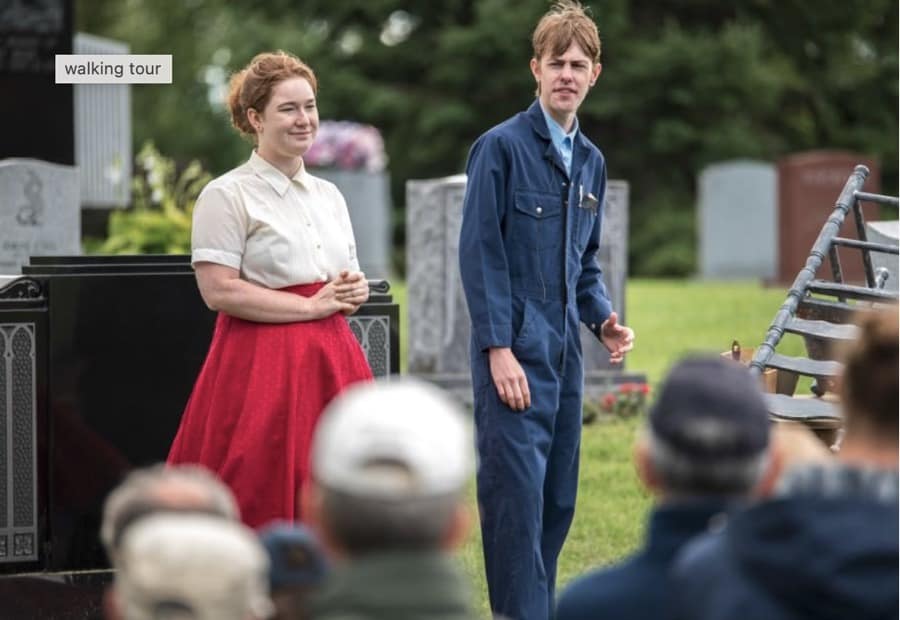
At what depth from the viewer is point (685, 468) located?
297cm

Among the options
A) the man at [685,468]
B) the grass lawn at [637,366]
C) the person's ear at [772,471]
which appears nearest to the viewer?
the man at [685,468]

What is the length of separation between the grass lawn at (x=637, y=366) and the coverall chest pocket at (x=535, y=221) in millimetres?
1514

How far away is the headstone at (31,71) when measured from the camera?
40.3 ft

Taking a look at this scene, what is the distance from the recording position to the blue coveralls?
5.54 m

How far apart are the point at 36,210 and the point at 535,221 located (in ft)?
19.2

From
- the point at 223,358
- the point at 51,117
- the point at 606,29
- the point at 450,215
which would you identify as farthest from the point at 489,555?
the point at 606,29

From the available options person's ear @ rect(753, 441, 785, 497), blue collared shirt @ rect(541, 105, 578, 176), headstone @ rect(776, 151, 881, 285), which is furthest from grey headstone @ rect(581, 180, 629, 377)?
headstone @ rect(776, 151, 881, 285)

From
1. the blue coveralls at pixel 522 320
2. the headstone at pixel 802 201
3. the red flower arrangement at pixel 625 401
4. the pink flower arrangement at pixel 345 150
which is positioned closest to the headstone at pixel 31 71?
the red flower arrangement at pixel 625 401

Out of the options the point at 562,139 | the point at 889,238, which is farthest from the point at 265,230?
the point at 889,238

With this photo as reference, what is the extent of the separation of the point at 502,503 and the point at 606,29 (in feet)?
85.7

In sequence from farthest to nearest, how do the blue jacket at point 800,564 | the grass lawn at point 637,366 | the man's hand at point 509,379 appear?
the grass lawn at point 637,366 < the man's hand at point 509,379 < the blue jacket at point 800,564

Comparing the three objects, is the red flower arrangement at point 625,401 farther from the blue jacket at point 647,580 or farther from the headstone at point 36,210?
the blue jacket at point 647,580

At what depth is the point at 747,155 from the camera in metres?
31.4

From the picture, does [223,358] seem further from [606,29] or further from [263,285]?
[606,29]
